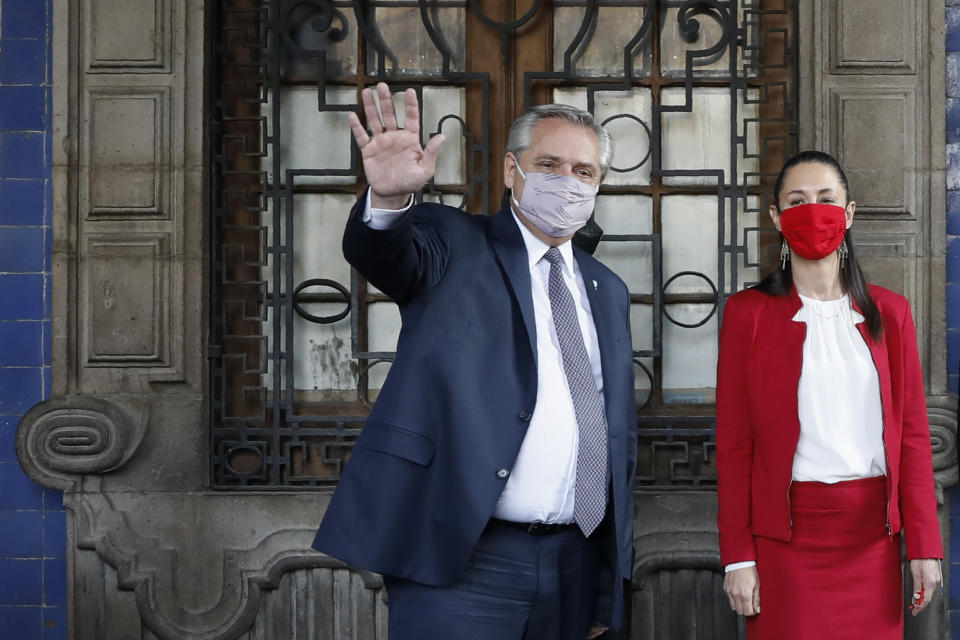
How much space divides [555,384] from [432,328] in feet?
1.07

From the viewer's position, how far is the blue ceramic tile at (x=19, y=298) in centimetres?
391

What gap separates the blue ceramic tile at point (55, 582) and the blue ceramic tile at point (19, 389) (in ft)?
1.21

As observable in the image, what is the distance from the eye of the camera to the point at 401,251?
2.20 m

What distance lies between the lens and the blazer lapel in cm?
238

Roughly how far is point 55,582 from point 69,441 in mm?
581

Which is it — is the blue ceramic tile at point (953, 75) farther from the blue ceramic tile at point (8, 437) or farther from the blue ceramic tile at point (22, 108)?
the blue ceramic tile at point (8, 437)

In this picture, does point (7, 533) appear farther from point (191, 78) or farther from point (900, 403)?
point (900, 403)

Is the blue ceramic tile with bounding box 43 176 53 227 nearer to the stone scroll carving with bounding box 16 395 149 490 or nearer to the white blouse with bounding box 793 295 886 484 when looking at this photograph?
the stone scroll carving with bounding box 16 395 149 490

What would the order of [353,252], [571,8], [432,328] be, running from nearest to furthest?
[353,252], [432,328], [571,8]

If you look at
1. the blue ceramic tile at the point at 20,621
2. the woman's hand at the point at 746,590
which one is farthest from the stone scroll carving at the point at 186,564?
the woman's hand at the point at 746,590

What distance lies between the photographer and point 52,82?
12.9ft

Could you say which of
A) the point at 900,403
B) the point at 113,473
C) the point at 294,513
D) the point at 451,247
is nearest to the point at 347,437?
the point at 294,513

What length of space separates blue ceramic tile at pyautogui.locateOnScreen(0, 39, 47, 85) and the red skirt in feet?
10.3

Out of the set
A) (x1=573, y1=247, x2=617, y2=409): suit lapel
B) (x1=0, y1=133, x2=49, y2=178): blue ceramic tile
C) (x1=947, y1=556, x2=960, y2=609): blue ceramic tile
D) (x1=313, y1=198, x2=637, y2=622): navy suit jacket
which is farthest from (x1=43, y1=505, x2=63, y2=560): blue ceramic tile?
(x1=947, y1=556, x2=960, y2=609): blue ceramic tile
